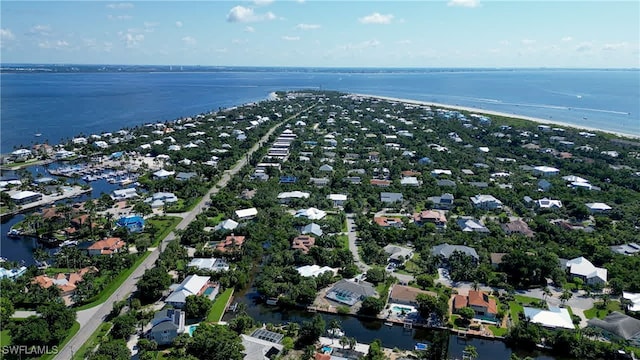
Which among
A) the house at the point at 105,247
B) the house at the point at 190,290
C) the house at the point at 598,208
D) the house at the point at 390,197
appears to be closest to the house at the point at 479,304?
the house at the point at 190,290

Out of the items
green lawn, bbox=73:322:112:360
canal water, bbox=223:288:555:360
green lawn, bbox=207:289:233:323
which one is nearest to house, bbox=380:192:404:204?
canal water, bbox=223:288:555:360

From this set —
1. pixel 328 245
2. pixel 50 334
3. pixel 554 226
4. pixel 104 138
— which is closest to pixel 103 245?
pixel 50 334

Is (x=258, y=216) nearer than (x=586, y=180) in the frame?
Yes

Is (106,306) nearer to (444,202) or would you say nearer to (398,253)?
(398,253)


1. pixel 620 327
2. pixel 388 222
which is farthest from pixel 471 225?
pixel 620 327

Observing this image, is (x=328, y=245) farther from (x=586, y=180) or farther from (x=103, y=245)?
(x=586, y=180)

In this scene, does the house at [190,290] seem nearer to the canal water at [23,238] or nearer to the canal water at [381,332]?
the canal water at [381,332]
